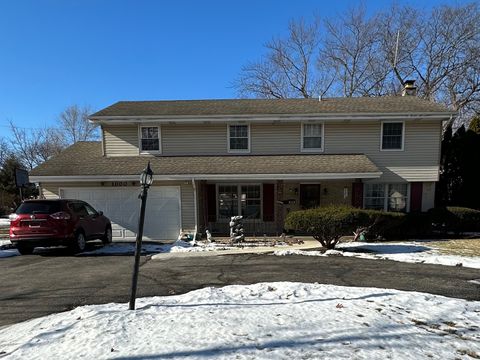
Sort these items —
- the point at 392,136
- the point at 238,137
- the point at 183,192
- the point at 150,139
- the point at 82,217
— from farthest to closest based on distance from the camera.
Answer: the point at 150,139 < the point at 238,137 < the point at 392,136 < the point at 183,192 < the point at 82,217

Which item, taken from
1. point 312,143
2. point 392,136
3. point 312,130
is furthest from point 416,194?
point 312,130

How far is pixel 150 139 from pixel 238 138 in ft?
13.7

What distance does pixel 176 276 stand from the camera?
686 cm

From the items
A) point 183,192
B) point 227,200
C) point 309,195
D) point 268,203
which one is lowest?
point 268,203

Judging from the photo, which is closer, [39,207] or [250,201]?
[39,207]

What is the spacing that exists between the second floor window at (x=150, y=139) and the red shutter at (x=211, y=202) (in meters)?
3.13

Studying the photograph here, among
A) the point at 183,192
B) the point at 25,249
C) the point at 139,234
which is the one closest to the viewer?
the point at 139,234

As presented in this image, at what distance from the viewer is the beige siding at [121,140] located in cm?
1459

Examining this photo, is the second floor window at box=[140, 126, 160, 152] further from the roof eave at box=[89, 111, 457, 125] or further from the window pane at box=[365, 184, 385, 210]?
the window pane at box=[365, 184, 385, 210]

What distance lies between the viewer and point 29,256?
972 cm

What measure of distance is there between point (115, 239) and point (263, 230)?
6413mm

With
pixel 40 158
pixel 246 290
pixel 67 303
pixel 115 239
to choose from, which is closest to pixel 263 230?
pixel 115 239

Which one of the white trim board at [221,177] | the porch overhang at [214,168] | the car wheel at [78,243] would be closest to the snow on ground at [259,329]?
the car wheel at [78,243]

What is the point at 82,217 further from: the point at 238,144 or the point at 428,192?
the point at 428,192
